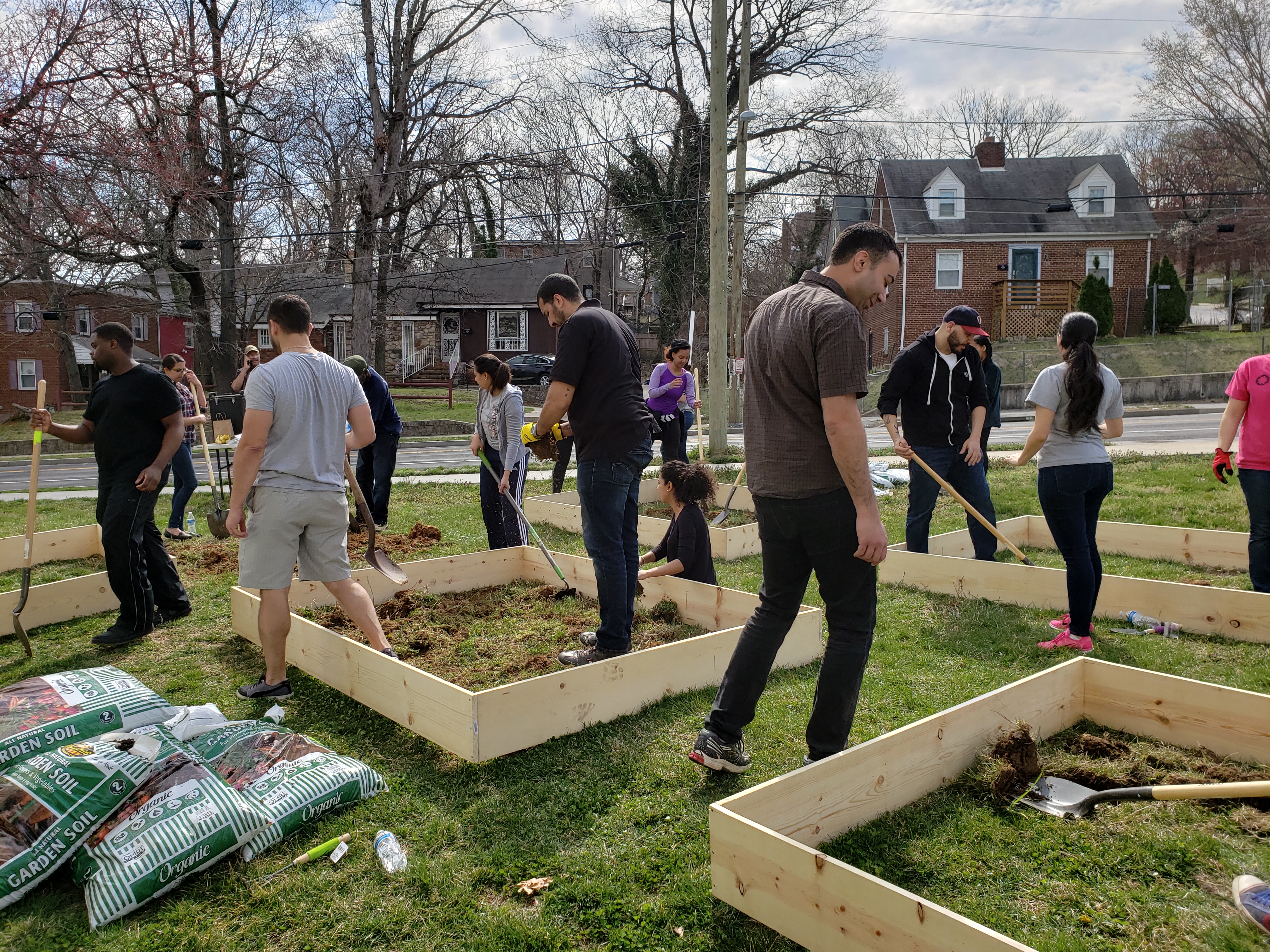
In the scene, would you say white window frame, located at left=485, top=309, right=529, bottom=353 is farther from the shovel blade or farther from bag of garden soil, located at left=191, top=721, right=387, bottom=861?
the shovel blade

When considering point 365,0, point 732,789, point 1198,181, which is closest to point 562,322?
point 732,789

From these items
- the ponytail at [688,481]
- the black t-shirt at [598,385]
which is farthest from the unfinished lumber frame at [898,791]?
the ponytail at [688,481]

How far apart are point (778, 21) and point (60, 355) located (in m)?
31.4

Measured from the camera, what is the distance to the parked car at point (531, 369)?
1260 inches

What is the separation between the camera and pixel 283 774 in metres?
2.96

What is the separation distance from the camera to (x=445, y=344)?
3906 cm

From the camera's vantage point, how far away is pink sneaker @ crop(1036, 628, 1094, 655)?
14.6 ft

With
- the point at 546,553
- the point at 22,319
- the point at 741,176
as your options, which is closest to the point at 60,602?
the point at 546,553

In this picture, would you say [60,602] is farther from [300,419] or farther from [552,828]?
[552,828]

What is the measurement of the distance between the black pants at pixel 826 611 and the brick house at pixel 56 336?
29.6m

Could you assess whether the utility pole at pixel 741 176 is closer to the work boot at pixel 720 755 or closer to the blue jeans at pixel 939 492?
the blue jeans at pixel 939 492

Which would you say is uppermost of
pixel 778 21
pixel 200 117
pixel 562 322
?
pixel 778 21

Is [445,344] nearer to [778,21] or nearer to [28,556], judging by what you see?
[778,21]

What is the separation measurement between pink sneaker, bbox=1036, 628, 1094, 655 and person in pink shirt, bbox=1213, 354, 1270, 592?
1176 millimetres
